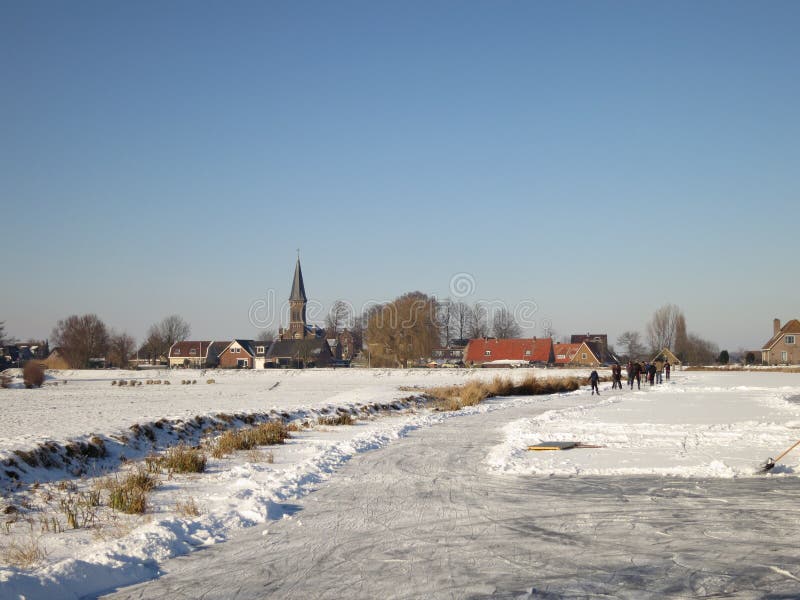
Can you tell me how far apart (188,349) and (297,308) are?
32.2 metres

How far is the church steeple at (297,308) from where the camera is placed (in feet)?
509

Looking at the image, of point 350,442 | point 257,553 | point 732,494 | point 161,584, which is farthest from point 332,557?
point 350,442

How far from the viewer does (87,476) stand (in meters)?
13.3

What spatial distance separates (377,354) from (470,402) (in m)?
57.2

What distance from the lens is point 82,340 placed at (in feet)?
322

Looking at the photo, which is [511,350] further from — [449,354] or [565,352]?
[449,354]

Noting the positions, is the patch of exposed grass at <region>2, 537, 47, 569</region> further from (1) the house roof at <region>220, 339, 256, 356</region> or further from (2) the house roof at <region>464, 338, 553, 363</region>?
(1) the house roof at <region>220, 339, 256, 356</region>

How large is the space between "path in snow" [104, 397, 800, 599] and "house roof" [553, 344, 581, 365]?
105 m

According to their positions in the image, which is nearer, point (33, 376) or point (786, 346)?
point (33, 376)

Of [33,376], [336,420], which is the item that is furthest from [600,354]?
[336,420]

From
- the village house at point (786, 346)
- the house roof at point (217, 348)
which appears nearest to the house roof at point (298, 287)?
the house roof at point (217, 348)

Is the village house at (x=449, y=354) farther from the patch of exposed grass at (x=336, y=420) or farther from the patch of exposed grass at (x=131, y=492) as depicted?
the patch of exposed grass at (x=131, y=492)

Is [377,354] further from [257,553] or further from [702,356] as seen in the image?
[257,553]

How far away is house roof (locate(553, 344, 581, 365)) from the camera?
379 feet
